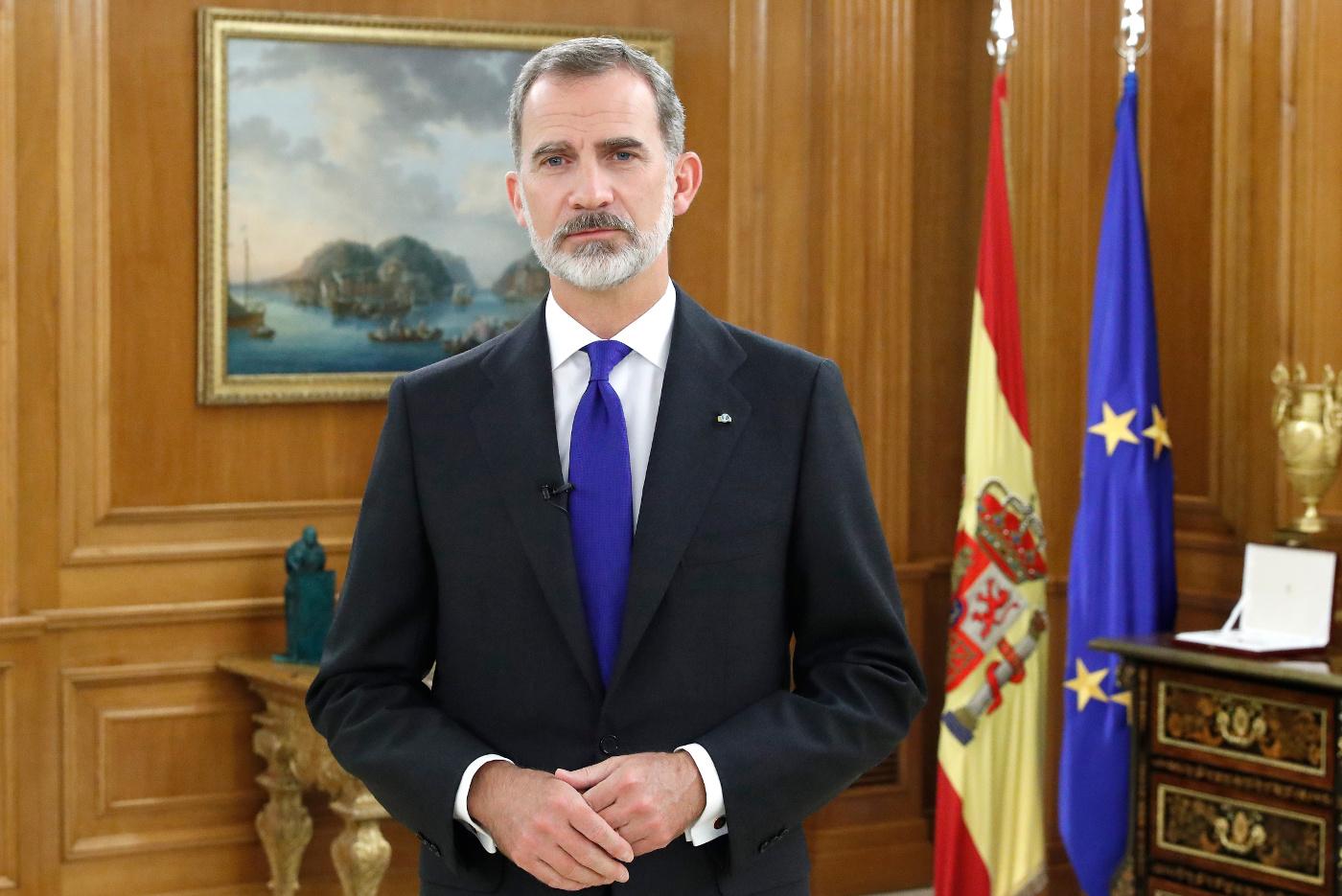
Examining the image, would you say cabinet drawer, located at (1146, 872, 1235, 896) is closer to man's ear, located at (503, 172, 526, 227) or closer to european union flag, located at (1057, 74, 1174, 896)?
european union flag, located at (1057, 74, 1174, 896)

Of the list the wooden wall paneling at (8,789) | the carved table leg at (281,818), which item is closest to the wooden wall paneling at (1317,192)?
the carved table leg at (281,818)

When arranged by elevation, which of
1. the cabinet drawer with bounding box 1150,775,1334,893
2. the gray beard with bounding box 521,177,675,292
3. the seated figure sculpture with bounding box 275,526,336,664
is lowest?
the cabinet drawer with bounding box 1150,775,1334,893

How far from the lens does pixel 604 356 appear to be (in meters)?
1.75

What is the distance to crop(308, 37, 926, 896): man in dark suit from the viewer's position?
5.41ft

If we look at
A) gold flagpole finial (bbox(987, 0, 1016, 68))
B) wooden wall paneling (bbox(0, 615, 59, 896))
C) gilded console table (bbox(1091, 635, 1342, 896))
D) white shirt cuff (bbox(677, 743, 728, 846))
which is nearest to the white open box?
gilded console table (bbox(1091, 635, 1342, 896))

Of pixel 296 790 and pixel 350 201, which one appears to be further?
pixel 350 201

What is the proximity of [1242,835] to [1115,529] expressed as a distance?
88cm

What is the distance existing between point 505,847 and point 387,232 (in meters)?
3.32

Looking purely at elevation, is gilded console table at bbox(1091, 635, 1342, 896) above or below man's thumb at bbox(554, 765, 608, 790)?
below

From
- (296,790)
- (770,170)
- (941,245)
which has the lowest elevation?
(296,790)

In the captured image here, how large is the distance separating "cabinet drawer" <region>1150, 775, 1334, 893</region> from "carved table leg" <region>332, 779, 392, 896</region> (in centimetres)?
196

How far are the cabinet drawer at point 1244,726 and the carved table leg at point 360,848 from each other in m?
1.98

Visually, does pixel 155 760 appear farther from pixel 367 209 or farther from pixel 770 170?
pixel 770 170

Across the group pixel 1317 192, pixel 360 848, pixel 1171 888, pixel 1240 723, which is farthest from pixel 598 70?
pixel 1317 192
